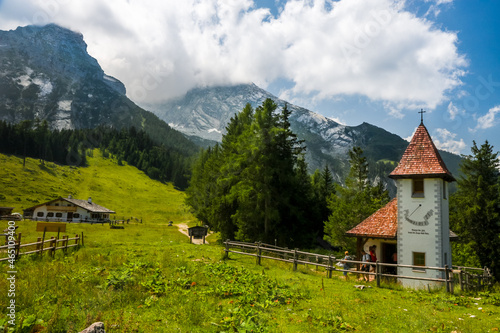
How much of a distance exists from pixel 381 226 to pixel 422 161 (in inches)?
222

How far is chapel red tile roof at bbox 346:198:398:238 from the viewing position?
22109 millimetres

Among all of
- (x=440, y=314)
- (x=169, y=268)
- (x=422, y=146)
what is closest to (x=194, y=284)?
(x=169, y=268)

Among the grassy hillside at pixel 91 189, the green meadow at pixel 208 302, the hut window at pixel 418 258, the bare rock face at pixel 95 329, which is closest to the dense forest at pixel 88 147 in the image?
the grassy hillside at pixel 91 189

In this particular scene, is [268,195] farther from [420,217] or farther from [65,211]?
[65,211]

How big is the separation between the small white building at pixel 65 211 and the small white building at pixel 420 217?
225ft

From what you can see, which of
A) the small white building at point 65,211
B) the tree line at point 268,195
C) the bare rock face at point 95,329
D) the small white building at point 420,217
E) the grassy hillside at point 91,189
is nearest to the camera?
the bare rock face at point 95,329

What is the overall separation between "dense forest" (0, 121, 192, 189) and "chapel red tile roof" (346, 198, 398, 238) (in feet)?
333

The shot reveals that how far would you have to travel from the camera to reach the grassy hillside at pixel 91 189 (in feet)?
255

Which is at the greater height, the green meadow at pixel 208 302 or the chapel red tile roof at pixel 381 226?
the chapel red tile roof at pixel 381 226

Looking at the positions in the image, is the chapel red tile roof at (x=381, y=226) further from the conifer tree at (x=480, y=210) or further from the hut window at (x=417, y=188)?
the conifer tree at (x=480, y=210)

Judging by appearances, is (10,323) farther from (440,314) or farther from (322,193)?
(322,193)

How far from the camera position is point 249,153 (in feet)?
109

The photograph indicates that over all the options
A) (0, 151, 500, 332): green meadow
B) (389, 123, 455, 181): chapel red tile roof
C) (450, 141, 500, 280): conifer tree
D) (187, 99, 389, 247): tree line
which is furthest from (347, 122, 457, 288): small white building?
(450, 141, 500, 280): conifer tree

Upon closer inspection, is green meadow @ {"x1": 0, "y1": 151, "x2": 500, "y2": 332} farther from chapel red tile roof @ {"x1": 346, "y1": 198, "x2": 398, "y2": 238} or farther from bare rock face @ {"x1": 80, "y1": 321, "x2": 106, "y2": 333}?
chapel red tile roof @ {"x1": 346, "y1": 198, "x2": 398, "y2": 238}
